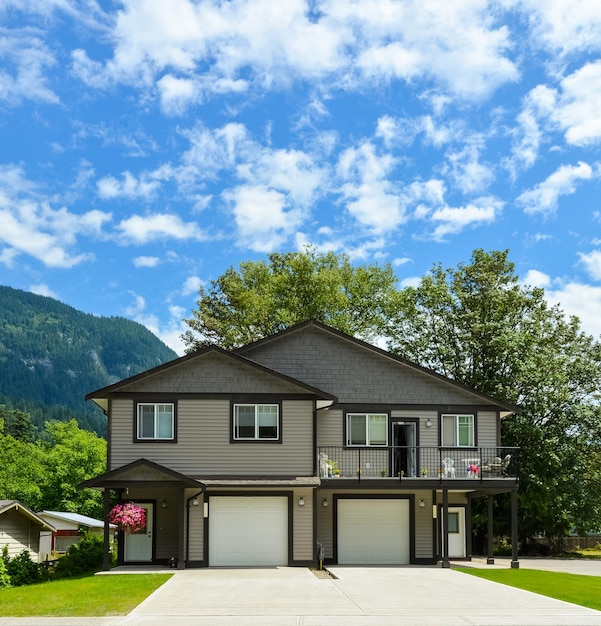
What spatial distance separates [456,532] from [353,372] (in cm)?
666

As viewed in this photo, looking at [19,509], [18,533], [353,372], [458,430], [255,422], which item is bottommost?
[18,533]

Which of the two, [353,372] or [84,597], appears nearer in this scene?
[84,597]

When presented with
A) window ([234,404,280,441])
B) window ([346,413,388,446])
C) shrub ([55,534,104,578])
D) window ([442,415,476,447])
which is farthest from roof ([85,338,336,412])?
shrub ([55,534,104,578])

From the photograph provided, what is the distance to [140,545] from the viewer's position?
2789 cm

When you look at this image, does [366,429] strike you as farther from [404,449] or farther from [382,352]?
[382,352]

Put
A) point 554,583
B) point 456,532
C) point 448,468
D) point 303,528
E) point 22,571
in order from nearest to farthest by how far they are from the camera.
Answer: point 554,583
point 303,528
point 22,571
point 448,468
point 456,532

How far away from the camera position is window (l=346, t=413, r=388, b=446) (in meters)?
30.4

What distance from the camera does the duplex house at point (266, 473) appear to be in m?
27.2

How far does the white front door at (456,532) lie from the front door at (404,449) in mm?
2332

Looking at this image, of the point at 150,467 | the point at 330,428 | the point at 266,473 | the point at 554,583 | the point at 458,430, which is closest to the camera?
the point at 554,583

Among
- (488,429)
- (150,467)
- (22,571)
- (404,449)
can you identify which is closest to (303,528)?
(150,467)

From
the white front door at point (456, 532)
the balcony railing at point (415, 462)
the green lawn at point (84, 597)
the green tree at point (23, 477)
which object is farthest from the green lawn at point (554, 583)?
the green tree at point (23, 477)

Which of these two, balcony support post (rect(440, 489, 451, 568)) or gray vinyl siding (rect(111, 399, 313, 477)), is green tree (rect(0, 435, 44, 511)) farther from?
balcony support post (rect(440, 489, 451, 568))

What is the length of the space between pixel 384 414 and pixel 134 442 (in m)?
8.57
